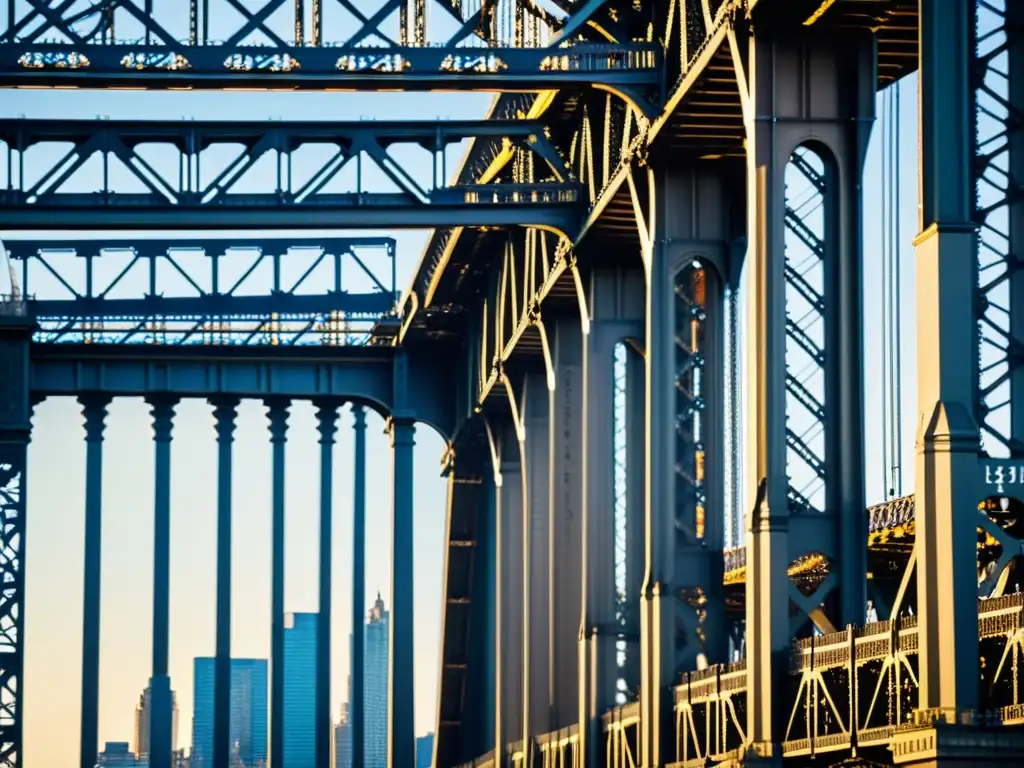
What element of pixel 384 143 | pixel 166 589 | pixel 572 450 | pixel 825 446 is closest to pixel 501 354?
pixel 572 450

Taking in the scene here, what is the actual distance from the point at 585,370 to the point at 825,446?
15.7 metres

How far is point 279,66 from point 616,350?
386 inches

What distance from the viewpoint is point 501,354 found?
5869 centimetres

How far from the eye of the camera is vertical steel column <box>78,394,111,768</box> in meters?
69.2

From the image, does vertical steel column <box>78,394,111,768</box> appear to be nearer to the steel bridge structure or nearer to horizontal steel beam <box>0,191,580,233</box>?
the steel bridge structure

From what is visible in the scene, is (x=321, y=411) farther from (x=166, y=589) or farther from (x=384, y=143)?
(x=384, y=143)

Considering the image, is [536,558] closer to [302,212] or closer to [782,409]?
[302,212]

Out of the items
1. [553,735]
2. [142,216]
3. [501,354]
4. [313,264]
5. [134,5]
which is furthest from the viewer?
[313,264]

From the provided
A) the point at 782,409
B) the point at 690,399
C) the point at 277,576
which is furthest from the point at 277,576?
the point at 782,409

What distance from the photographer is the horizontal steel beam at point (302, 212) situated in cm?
4675

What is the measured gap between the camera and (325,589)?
72.9m

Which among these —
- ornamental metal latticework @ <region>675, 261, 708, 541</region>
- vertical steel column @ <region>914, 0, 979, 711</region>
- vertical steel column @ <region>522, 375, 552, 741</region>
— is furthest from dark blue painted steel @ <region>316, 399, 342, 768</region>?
vertical steel column @ <region>914, 0, 979, 711</region>

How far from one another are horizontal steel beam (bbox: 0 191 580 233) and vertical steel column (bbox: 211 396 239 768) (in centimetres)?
2345

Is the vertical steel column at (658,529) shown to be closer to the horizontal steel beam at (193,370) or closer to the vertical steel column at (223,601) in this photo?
the horizontal steel beam at (193,370)
